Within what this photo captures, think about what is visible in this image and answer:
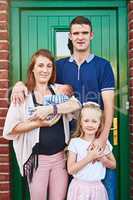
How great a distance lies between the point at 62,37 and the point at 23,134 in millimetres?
1364

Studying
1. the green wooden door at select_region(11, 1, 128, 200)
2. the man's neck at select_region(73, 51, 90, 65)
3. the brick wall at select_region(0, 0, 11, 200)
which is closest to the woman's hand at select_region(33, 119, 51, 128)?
the man's neck at select_region(73, 51, 90, 65)

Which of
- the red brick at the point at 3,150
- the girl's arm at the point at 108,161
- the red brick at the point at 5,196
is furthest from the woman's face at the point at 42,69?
the red brick at the point at 5,196

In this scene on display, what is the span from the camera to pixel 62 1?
4406mm

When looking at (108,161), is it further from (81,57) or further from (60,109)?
(81,57)

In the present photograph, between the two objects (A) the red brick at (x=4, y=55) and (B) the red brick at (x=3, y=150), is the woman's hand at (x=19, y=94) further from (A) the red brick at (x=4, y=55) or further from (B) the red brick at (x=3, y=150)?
(B) the red brick at (x=3, y=150)

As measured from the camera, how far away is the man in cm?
354

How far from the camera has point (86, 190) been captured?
3.33 meters

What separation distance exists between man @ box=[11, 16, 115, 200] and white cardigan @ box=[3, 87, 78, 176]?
0.30 m

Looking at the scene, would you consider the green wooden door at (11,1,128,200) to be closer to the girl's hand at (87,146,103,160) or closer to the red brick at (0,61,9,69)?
the red brick at (0,61,9,69)

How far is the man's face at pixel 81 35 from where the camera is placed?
355cm

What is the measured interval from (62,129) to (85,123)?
0.20 meters

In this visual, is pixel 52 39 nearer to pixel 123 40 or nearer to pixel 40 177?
pixel 123 40


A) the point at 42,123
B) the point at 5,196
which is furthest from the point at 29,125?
the point at 5,196

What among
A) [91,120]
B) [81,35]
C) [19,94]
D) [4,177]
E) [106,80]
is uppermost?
[81,35]
